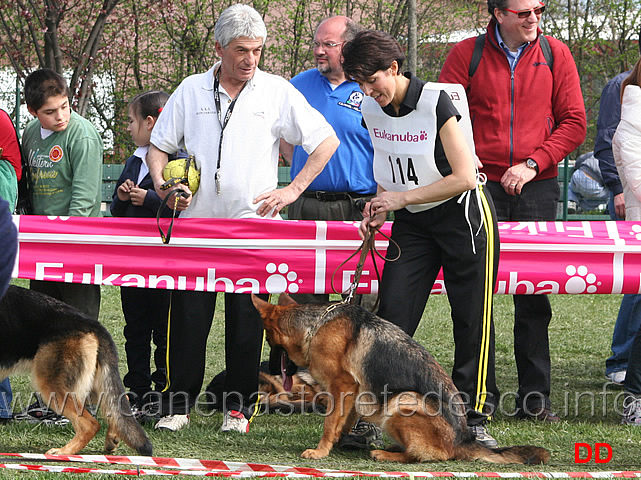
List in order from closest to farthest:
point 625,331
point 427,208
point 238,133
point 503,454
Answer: point 503,454 < point 427,208 < point 238,133 < point 625,331

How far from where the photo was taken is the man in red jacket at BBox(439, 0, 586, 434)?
527cm

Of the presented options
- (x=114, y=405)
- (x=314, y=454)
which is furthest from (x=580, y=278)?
(x=114, y=405)

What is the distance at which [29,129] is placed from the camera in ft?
18.1

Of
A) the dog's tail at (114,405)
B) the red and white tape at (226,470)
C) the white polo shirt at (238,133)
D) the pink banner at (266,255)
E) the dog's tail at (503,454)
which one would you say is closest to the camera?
the red and white tape at (226,470)

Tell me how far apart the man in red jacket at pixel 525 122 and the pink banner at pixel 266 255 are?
0.20 meters

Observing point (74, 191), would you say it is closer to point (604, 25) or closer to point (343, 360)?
point (343, 360)

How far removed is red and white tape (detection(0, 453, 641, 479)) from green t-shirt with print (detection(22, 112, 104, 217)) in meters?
1.85

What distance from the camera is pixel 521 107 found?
5336 millimetres

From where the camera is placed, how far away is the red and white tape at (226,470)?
3771 millimetres

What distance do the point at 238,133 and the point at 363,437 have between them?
186 cm

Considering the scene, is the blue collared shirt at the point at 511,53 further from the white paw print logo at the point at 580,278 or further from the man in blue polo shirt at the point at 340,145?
the white paw print logo at the point at 580,278

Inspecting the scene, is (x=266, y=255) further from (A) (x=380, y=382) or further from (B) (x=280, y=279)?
(A) (x=380, y=382)

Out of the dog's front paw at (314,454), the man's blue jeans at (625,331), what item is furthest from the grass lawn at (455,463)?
the man's blue jeans at (625,331)

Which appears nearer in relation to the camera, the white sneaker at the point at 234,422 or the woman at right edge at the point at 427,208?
the woman at right edge at the point at 427,208
